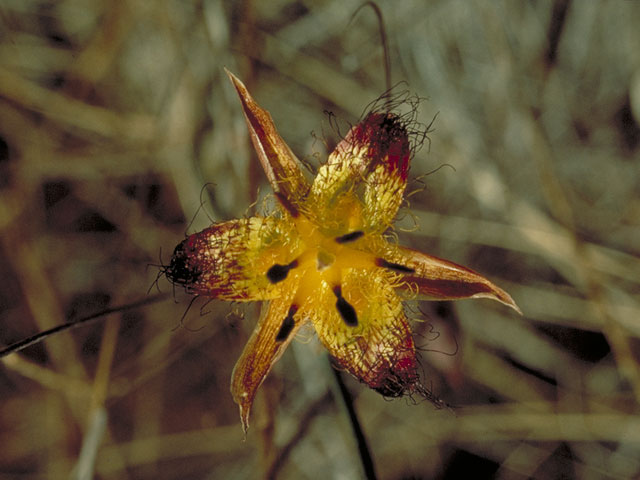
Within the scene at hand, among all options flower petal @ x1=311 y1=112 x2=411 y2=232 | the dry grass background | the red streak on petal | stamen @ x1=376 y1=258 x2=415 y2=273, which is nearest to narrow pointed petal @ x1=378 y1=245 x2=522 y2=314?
stamen @ x1=376 y1=258 x2=415 y2=273

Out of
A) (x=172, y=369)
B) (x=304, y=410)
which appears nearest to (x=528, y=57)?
(x=304, y=410)

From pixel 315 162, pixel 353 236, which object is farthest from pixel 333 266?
pixel 315 162

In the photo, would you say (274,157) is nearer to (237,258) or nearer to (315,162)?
(237,258)

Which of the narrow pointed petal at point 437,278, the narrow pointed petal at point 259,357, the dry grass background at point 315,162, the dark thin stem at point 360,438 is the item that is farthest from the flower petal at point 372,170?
the dry grass background at point 315,162

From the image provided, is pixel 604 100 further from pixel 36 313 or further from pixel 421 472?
pixel 36 313

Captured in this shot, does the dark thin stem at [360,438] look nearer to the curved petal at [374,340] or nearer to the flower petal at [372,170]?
the curved petal at [374,340]
